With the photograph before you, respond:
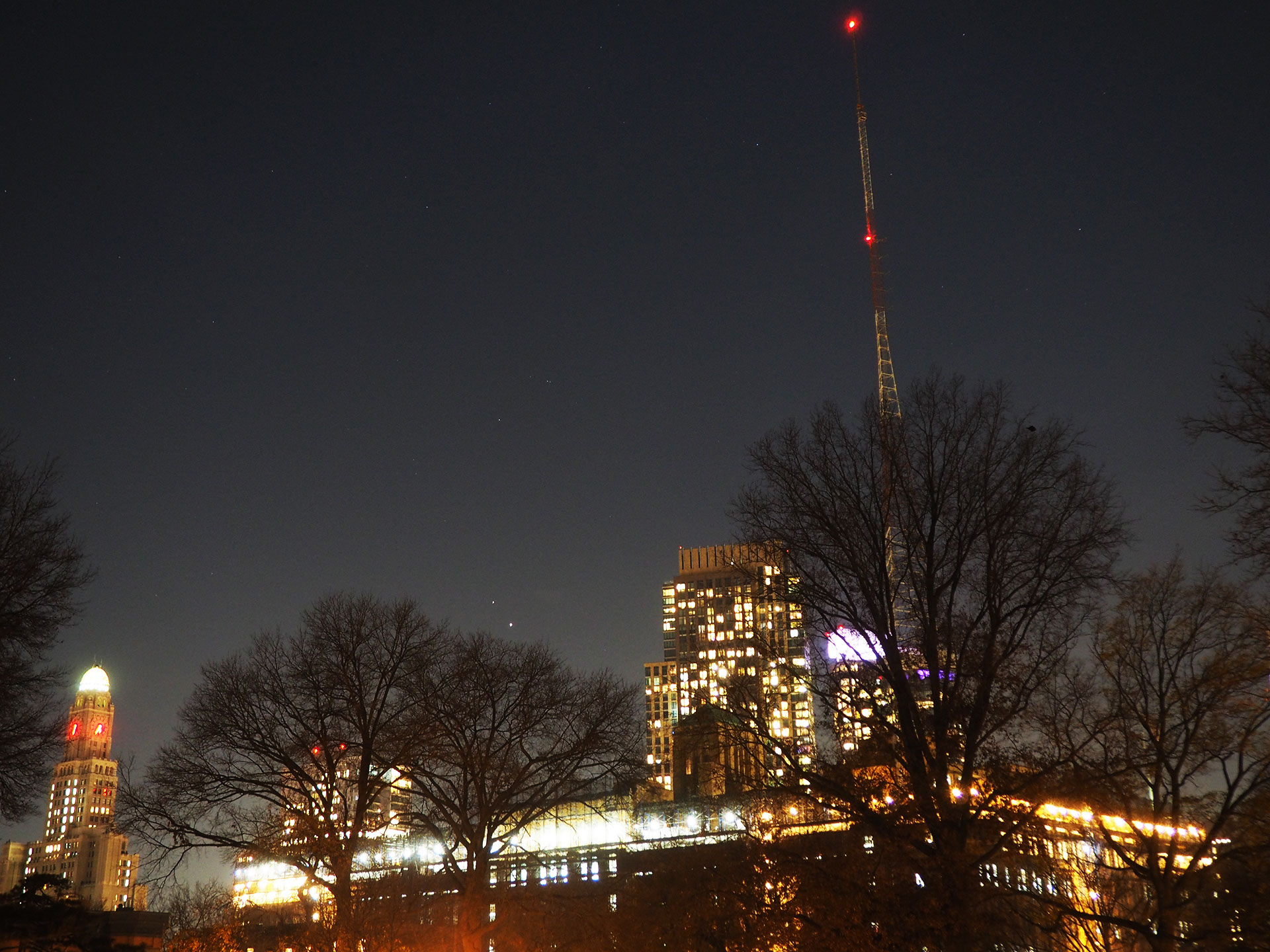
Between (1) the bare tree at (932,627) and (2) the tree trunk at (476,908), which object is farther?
(2) the tree trunk at (476,908)

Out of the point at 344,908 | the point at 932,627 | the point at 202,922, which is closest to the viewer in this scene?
the point at 932,627

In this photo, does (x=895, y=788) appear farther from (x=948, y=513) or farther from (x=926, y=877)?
(x=948, y=513)

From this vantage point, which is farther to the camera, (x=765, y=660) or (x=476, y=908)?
(x=476, y=908)

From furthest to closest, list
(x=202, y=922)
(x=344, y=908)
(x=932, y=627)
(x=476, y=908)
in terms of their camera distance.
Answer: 1. (x=202, y=922)
2. (x=476, y=908)
3. (x=344, y=908)
4. (x=932, y=627)

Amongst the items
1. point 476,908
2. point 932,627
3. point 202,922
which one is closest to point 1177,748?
point 932,627

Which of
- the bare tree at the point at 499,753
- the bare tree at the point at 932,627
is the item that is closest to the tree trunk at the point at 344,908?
the bare tree at the point at 499,753

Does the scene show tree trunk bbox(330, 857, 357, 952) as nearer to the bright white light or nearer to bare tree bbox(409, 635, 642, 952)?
bare tree bbox(409, 635, 642, 952)

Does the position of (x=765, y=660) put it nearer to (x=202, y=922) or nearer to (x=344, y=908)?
(x=344, y=908)

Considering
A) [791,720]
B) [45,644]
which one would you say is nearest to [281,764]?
[45,644]

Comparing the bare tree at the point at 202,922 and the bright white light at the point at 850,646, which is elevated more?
the bright white light at the point at 850,646

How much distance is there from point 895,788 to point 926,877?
164cm

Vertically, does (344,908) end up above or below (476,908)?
above

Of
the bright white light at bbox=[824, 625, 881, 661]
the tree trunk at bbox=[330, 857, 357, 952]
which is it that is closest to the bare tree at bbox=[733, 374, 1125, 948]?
the bright white light at bbox=[824, 625, 881, 661]

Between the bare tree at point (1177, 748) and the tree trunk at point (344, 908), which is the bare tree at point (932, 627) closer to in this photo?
the bare tree at point (1177, 748)
